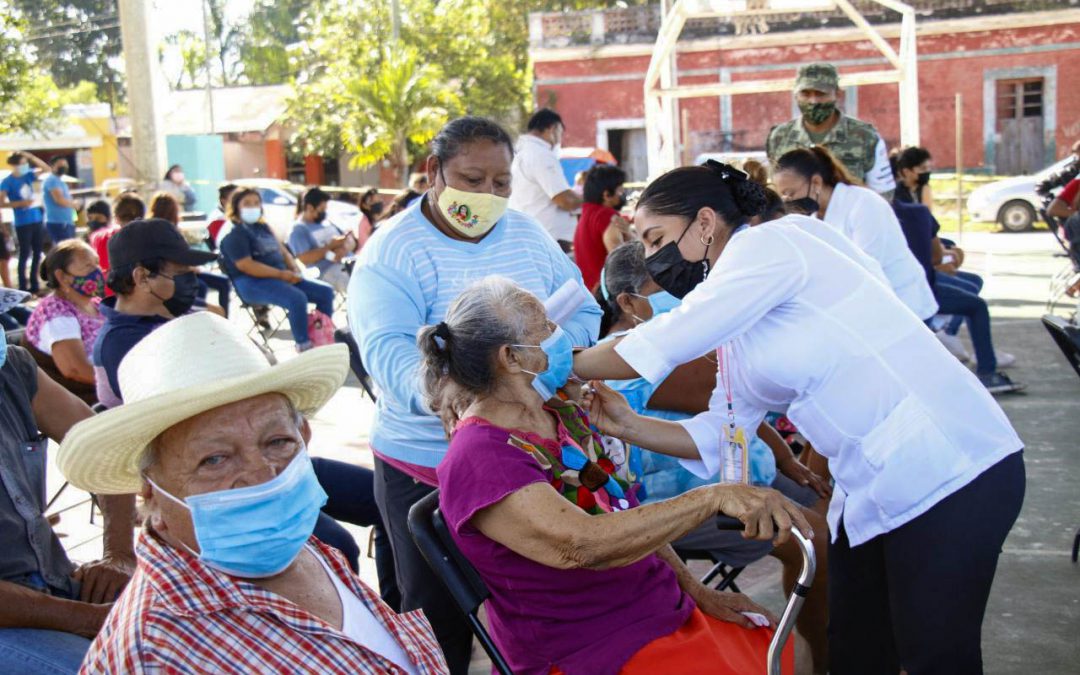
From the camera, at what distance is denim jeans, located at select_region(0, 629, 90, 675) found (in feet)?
8.13

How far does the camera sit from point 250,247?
9.96 meters

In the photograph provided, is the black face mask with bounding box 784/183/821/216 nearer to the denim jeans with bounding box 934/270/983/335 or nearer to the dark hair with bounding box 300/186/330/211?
the denim jeans with bounding box 934/270/983/335

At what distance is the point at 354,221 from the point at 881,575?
16408 mm

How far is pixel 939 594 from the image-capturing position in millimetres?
2566

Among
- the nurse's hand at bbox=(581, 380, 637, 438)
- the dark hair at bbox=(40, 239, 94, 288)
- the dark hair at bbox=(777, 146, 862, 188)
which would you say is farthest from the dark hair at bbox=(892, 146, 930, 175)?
the nurse's hand at bbox=(581, 380, 637, 438)

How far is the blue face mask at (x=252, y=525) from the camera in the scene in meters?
2.04

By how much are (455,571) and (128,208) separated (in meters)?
7.60

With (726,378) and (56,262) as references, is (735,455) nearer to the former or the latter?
(726,378)

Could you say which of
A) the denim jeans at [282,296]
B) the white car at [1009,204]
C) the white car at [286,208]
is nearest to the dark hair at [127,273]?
the denim jeans at [282,296]

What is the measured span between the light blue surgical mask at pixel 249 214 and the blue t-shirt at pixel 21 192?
20.3 feet

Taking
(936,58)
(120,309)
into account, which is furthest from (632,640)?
(936,58)

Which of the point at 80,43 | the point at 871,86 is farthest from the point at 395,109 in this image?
the point at 80,43

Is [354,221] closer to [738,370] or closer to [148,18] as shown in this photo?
[148,18]

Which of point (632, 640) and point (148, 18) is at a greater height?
point (148, 18)
